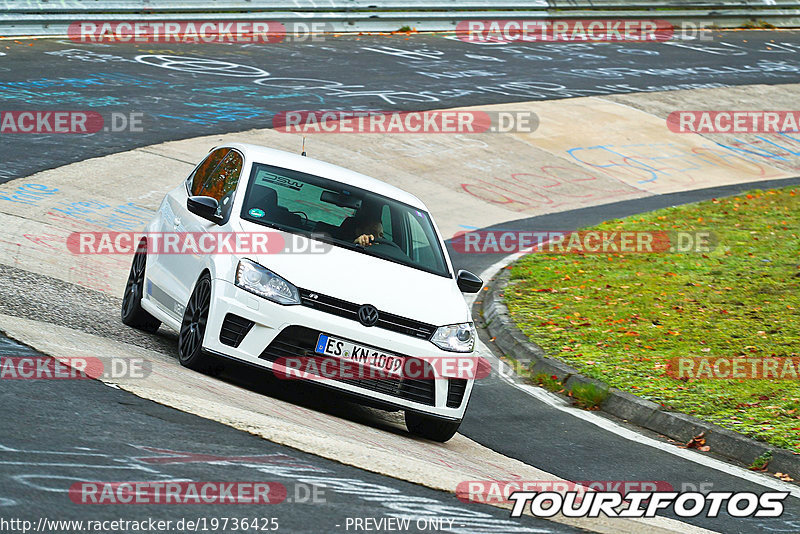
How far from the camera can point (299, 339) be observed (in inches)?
280

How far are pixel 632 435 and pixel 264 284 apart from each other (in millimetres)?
3291

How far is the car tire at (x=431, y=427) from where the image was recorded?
752 centimetres

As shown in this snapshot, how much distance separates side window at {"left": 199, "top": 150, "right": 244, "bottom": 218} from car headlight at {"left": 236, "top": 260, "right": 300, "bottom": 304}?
2.96ft

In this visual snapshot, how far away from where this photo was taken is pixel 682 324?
11.5m

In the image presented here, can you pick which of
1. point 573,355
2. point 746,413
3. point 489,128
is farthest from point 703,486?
point 489,128
